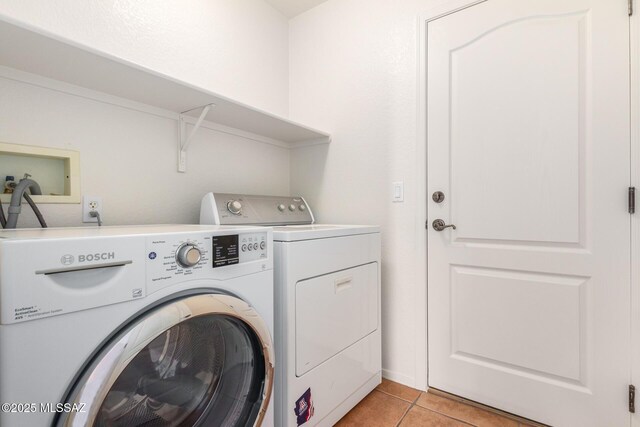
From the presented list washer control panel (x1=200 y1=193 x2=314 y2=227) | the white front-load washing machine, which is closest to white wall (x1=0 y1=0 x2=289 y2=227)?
washer control panel (x1=200 y1=193 x2=314 y2=227)

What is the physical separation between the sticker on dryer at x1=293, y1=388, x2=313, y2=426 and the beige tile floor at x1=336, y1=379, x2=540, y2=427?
279 millimetres

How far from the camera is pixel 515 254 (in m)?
1.45

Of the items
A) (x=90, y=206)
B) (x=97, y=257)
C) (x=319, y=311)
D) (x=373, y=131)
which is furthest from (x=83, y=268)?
(x=373, y=131)

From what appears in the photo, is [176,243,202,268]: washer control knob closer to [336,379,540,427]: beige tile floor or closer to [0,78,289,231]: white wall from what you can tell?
[0,78,289,231]: white wall

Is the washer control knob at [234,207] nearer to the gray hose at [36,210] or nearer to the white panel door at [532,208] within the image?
the gray hose at [36,210]

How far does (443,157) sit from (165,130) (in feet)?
4.56

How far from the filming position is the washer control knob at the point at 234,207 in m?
1.56

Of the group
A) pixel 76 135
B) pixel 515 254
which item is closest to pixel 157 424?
pixel 76 135

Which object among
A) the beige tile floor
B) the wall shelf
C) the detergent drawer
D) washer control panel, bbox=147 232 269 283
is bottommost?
the beige tile floor

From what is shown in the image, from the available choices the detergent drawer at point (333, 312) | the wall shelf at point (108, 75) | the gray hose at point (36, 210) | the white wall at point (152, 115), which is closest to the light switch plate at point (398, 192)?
the detergent drawer at point (333, 312)

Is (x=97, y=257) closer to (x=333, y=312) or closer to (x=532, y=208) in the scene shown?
(x=333, y=312)

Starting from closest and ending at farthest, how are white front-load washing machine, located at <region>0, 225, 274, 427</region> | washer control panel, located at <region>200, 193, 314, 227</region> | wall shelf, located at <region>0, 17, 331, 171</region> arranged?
1. white front-load washing machine, located at <region>0, 225, 274, 427</region>
2. wall shelf, located at <region>0, 17, 331, 171</region>
3. washer control panel, located at <region>200, 193, 314, 227</region>

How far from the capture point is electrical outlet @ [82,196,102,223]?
1.25 m

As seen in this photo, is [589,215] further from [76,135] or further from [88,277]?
[76,135]
